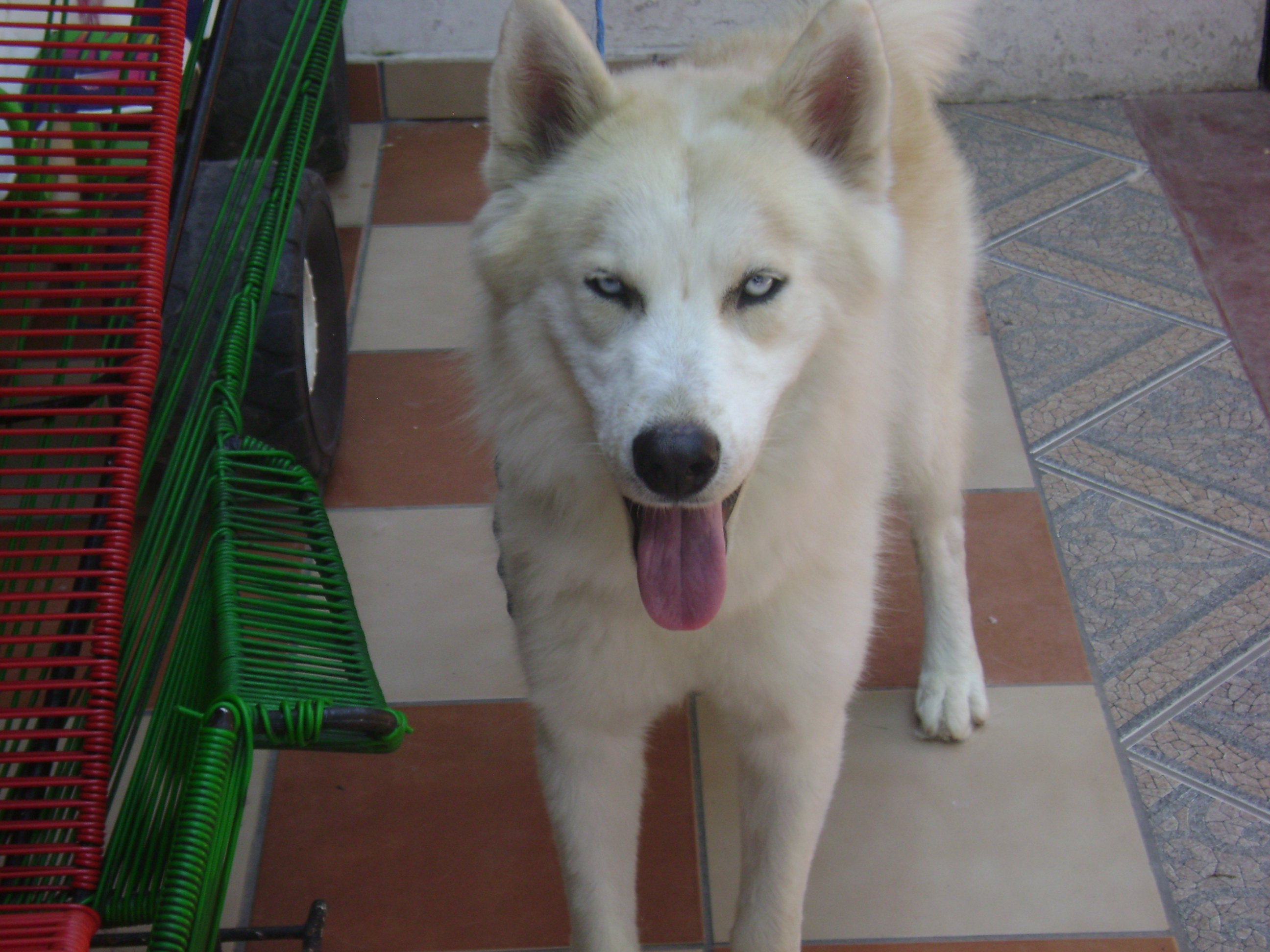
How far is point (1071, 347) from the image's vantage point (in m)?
3.14

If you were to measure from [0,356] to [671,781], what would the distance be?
1.38 m

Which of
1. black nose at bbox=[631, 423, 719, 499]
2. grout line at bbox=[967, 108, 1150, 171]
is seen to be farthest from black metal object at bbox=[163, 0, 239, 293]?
grout line at bbox=[967, 108, 1150, 171]

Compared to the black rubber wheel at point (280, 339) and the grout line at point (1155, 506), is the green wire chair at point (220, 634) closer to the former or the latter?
the black rubber wheel at point (280, 339)

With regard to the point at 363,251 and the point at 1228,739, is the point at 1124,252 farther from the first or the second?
the point at 363,251

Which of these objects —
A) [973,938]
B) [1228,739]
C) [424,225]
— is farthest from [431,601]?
[1228,739]

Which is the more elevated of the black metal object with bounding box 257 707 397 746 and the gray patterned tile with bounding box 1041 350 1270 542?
the black metal object with bounding box 257 707 397 746

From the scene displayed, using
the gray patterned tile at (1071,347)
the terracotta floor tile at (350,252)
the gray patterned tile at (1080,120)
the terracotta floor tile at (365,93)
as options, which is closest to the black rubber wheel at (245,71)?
the terracotta floor tile at (350,252)

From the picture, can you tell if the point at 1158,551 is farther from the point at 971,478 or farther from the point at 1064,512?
the point at 971,478

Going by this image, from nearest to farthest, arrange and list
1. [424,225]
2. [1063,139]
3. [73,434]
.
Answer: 1. [73,434]
2. [424,225]
3. [1063,139]

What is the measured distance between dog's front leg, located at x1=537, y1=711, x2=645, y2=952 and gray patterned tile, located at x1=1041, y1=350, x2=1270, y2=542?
161 centimetres

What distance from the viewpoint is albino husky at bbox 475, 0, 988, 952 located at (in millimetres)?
1363

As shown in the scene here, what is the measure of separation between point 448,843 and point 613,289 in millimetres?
1184

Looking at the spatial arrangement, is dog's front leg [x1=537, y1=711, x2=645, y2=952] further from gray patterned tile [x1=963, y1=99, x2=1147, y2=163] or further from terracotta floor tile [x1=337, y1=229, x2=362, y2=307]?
gray patterned tile [x1=963, y1=99, x2=1147, y2=163]

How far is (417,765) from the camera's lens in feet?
7.27
